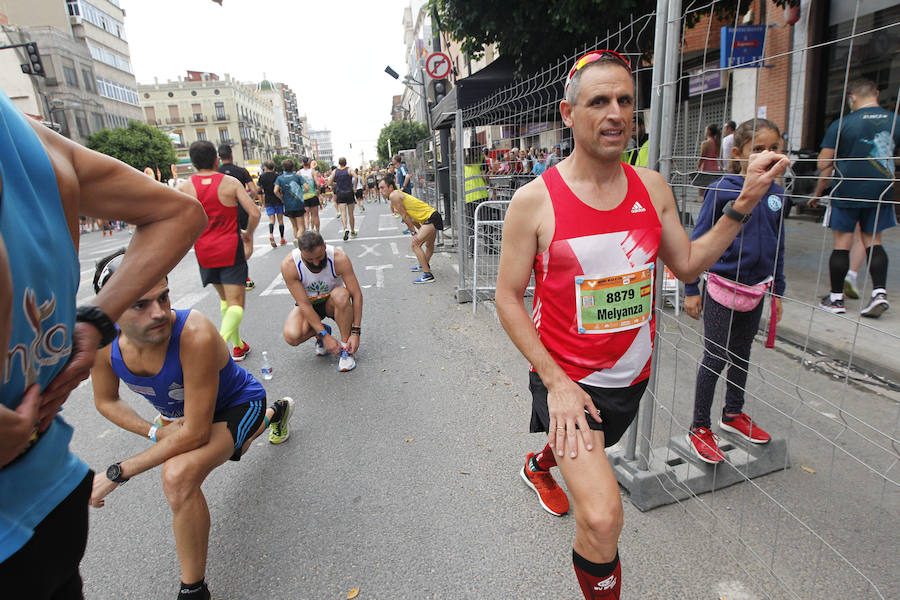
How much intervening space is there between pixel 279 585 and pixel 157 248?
1.74m

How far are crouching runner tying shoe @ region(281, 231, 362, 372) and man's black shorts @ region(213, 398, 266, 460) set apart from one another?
6.09ft

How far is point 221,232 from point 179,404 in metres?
2.92

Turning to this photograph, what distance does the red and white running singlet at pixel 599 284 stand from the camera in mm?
1809

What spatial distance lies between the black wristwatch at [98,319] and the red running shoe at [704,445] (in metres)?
2.55

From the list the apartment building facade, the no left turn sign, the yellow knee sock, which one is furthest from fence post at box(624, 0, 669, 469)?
the apartment building facade

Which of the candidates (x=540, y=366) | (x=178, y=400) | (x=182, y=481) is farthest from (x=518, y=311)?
(x=178, y=400)

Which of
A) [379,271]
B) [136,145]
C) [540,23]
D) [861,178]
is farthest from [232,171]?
[136,145]

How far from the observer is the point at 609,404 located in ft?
6.34

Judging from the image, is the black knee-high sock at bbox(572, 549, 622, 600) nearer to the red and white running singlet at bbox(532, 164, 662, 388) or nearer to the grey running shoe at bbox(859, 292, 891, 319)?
the red and white running singlet at bbox(532, 164, 662, 388)

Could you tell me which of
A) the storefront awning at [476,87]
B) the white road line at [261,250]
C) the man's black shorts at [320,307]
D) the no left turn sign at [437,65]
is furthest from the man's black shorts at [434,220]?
the white road line at [261,250]

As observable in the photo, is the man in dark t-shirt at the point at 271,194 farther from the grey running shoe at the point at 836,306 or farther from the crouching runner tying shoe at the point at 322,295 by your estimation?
the grey running shoe at the point at 836,306

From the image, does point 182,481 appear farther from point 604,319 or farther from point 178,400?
point 604,319

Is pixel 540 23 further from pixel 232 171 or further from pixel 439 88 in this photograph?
pixel 232 171

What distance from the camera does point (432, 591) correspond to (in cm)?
222
